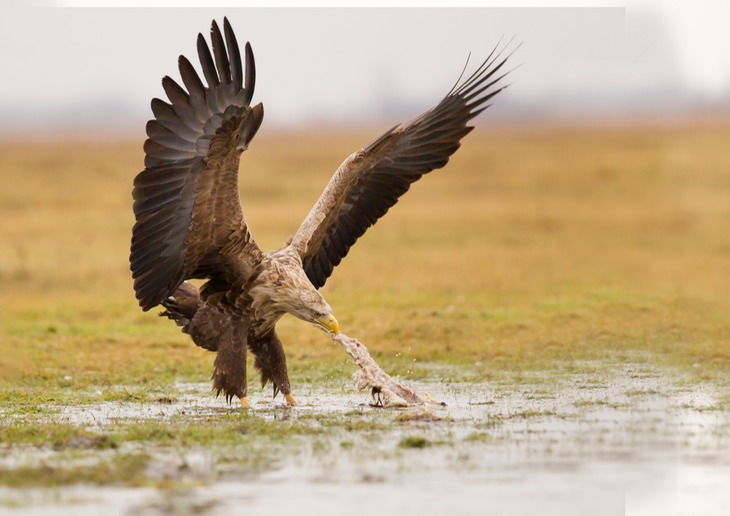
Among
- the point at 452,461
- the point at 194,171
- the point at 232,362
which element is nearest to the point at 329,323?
the point at 232,362

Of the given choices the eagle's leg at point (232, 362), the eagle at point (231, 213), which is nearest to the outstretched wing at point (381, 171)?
the eagle at point (231, 213)

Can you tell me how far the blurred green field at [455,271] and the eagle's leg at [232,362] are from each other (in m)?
1.37

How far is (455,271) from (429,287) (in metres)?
1.59

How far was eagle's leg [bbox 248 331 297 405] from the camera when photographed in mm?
9445

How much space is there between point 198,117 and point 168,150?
33cm

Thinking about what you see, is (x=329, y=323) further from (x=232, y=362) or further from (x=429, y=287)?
(x=429, y=287)

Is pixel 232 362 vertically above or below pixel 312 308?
below

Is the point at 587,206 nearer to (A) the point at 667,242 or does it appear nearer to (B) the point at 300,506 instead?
(A) the point at 667,242

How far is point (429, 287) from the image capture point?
16.7 meters

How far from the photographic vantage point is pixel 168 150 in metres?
8.46

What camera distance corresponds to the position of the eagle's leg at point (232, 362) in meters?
9.01

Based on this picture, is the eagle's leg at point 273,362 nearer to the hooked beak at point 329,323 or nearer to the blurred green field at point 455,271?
the hooked beak at point 329,323

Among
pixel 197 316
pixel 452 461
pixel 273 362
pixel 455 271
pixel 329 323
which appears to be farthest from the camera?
pixel 455 271

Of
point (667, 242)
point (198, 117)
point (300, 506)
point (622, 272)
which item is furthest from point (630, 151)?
point (300, 506)
